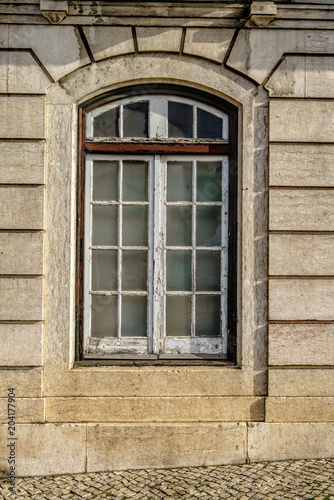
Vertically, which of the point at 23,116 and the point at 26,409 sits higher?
the point at 23,116

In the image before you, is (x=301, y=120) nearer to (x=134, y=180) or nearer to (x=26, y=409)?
(x=134, y=180)

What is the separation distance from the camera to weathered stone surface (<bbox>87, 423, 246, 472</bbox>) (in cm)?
469

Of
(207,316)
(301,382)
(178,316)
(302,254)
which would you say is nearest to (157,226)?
(178,316)

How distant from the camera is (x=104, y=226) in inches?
201

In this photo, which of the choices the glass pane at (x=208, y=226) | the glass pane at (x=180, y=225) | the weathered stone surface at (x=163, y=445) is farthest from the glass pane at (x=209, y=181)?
the weathered stone surface at (x=163, y=445)

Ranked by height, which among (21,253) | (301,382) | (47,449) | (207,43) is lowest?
(47,449)

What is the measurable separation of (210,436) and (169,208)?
2304 mm

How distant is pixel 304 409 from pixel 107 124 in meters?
3.47

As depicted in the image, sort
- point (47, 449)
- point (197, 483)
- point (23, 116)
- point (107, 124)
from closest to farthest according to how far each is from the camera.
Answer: point (197, 483) → point (47, 449) → point (23, 116) → point (107, 124)

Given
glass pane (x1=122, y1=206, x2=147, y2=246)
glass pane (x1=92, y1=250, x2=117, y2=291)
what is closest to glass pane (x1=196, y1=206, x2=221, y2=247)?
glass pane (x1=122, y1=206, x2=147, y2=246)

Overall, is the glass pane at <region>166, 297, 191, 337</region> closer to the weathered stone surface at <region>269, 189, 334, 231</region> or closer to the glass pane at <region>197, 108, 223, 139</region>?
the weathered stone surface at <region>269, 189, 334, 231</region>

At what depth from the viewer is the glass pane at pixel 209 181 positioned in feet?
16.8

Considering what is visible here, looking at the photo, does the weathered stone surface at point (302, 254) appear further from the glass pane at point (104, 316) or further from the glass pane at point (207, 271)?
the glass pane at point (104, 316)

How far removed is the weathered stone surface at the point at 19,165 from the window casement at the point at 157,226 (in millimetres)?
443
